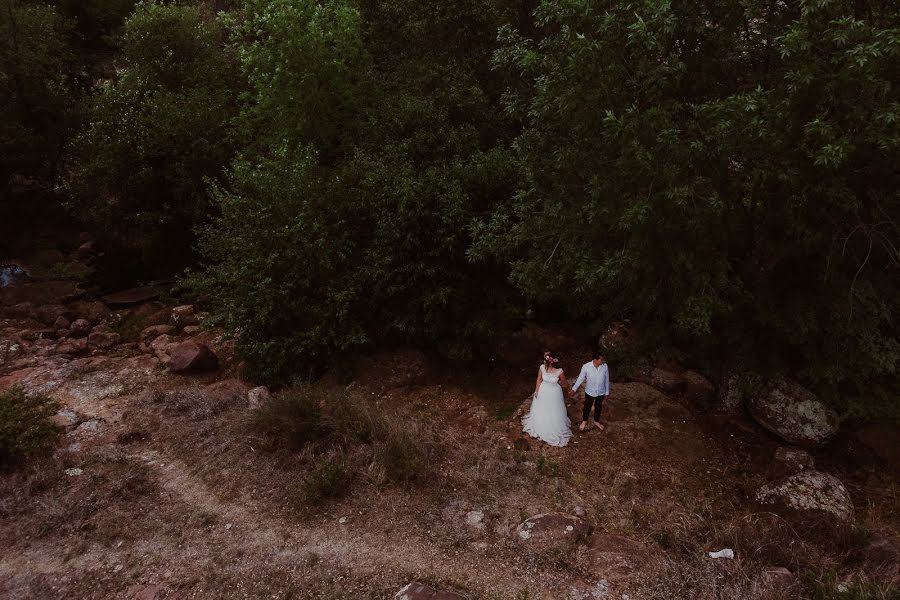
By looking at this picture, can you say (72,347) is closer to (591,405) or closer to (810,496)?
(591,405)

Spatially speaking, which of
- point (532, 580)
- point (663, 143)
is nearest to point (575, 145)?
point (663, 143)

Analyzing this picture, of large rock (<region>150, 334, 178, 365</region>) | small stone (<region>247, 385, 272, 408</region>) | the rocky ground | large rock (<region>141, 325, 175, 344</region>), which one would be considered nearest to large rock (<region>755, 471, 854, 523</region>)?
the rocky ground

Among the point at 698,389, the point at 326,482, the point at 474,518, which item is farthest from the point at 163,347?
the point at 698,389

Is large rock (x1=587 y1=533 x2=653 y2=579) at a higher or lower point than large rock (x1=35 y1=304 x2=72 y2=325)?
lower

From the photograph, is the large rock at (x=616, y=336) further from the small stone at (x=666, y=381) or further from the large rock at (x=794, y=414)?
the large rock at (x=794, y=414)

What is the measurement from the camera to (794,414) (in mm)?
12508

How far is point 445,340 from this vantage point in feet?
55.9

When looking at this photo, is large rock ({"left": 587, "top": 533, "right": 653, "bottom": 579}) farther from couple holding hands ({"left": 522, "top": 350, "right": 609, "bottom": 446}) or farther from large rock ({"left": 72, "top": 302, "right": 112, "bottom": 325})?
large rock ({"left": 72, "top": 302, "right": 112, "bottom": 325})

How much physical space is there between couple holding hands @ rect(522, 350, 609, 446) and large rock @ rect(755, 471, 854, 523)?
374cm

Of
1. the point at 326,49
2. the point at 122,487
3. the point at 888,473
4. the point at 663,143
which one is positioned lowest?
the point at 888,473

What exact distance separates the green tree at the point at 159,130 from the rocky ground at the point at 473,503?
940cm

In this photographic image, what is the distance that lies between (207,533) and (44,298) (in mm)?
17956

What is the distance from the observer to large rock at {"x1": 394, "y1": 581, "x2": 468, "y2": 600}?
811 cm

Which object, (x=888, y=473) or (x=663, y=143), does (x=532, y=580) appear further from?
(x=888, y=473)
